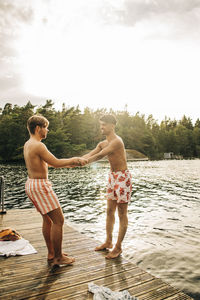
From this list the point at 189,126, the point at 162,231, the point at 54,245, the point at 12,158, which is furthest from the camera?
the point at 189,126

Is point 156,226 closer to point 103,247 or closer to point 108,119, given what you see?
point 103,247

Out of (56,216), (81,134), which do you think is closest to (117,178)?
(56,216)

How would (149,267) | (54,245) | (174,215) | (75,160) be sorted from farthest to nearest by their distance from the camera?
(174,215) → (149,267) → (75,160) → (54,245)

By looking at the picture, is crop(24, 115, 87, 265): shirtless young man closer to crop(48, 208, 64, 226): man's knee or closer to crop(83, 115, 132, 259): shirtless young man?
crop(48, 208, 64, 226): man's knee

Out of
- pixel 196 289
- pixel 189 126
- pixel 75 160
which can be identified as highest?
pixel 189 126

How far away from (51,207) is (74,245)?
157 centimetres

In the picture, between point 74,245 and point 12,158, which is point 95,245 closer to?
point 74,245

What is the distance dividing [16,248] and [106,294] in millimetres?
2129

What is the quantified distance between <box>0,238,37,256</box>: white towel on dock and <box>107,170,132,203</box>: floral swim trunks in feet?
5.84

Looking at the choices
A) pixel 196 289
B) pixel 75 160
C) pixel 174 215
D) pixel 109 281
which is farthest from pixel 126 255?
pixel 174 215

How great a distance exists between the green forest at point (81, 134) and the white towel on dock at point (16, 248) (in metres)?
52.7

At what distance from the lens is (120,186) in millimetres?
3996

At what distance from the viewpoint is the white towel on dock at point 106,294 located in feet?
9.11

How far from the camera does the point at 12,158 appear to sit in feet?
190
